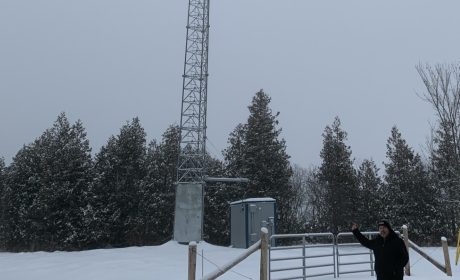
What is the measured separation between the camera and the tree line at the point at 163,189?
35.7m

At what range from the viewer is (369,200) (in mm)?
37719

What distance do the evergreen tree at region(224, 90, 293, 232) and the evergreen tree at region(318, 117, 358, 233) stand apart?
10.4 feet

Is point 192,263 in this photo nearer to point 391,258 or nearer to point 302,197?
point 391,258

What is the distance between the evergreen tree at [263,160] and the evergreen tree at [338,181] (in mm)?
3171

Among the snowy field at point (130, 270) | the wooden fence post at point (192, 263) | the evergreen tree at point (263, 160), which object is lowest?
the snowy field at point (130, 270)

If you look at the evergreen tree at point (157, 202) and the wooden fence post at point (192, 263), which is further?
the evergreen tree at point (157, 202)

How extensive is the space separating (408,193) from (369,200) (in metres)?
3.10

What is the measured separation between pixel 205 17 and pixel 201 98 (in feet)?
18.8

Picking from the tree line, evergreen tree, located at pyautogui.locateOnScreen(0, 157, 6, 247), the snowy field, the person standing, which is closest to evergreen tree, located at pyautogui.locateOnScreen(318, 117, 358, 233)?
the tree line

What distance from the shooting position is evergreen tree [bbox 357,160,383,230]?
37.2 m

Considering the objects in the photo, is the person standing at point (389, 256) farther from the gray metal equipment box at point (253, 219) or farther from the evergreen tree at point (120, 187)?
the evergreen tree at point (120, 187)

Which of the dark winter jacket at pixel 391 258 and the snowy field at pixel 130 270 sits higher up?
the dark winter jacket at pixel 391 258

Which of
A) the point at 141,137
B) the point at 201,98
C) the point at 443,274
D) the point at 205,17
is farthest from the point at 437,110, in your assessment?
the point at 141,137

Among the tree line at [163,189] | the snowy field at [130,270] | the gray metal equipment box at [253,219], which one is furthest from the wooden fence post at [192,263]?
the tree line at [163,189]
